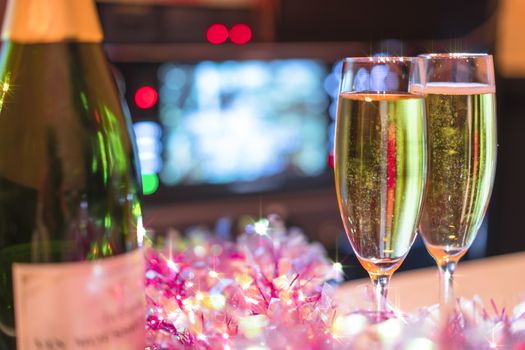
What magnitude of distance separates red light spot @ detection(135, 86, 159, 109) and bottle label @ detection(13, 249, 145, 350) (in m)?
1.66

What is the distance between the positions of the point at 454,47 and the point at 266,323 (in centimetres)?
227

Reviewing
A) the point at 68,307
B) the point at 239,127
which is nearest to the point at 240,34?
the point at 239,127

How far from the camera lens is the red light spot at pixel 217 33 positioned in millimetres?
2211

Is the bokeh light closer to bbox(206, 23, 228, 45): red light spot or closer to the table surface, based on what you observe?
bbox(206, 23, 228, 45): red light spot

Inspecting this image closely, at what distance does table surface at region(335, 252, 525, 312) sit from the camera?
0.79 meters

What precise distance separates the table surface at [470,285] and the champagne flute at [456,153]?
0.08 metres

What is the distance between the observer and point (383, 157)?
0.64 meters

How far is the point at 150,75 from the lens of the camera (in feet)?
6.92

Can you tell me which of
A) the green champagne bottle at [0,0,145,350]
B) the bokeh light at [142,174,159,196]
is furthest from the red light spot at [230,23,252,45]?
the green champagne bottle at [0,0,145,350]

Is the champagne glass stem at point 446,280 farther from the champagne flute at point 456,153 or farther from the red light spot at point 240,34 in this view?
the red light spot at point 240,34

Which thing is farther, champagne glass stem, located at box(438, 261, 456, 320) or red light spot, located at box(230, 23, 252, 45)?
red light spot, located at box(230, 23, 252, 45)

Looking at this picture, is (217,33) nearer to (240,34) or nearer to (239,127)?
(240,34)

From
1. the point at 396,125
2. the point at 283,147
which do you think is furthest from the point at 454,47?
the point at 396,125

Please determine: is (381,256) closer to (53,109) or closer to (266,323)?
(266,323)
